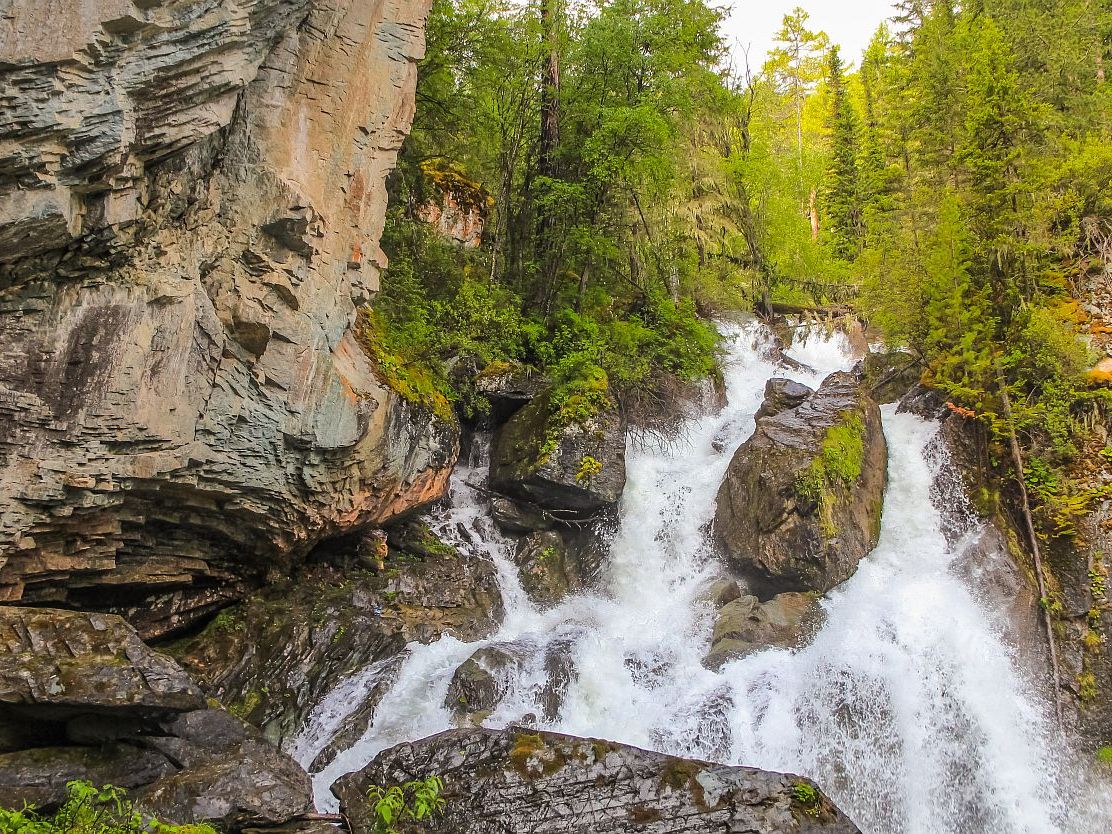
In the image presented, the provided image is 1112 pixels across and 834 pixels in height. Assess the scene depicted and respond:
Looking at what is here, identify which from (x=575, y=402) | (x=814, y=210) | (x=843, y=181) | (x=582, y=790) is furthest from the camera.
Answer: (x=814, y=210)

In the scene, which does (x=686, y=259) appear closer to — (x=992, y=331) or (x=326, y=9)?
(x=992, y=331)

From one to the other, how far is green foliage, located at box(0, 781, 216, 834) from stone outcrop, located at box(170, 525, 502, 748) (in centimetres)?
265

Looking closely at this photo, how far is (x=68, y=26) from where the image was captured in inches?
219

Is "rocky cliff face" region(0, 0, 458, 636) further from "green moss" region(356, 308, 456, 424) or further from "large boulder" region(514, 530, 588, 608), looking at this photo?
"large boulder" region(514, 530, 588, 608)

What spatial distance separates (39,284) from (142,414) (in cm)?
154

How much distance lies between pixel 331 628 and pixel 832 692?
711 centimetres

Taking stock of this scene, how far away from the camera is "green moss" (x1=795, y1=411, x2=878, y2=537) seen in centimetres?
1109

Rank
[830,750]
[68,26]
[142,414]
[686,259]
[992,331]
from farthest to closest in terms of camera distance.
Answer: [686,259] → [992,331] → [830,750] → [142,414] → [68,26]

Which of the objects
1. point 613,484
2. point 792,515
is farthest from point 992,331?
point 613,484

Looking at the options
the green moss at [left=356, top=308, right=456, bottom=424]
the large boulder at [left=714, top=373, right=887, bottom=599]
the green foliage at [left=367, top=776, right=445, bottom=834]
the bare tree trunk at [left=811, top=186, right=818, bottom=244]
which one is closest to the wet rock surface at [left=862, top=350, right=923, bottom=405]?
the large boulder at [left=714, top=373, right=887, bottom=599]

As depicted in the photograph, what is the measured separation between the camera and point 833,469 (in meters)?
11.4

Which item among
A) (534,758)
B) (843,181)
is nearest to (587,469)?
(534,758)

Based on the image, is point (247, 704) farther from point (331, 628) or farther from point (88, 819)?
point (88, 819)

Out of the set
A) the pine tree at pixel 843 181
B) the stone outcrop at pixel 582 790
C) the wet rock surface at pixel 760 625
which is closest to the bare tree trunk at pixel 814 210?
the pine tree at pixel 843 181
